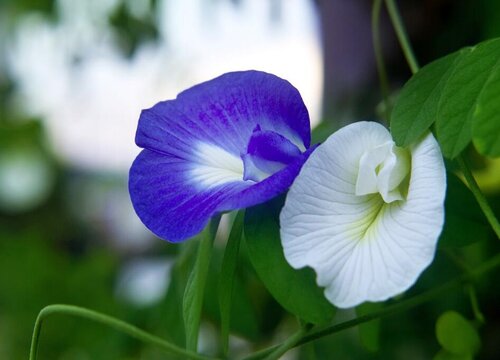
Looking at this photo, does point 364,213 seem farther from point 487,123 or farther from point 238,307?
point 238,307

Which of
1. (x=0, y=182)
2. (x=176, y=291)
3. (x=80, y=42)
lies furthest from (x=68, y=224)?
(x=176, y=291)

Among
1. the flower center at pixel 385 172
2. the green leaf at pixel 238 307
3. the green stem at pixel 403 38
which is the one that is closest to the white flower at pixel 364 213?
the flower center at pixel 385 172

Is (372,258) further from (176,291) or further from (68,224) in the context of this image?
(68,224)

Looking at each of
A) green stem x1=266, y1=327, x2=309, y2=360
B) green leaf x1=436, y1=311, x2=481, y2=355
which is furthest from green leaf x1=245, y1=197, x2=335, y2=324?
green leaf x1=436, y1=311, x2=481, y2=355

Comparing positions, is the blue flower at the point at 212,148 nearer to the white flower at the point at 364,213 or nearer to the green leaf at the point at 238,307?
the white flower at the point at 364,213

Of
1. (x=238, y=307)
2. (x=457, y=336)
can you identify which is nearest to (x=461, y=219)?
(x=457, y=336)

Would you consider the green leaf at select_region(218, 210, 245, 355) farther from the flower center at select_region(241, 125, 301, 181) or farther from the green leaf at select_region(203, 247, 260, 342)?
the green leaf at select_region(203, 247, 260, 342)
